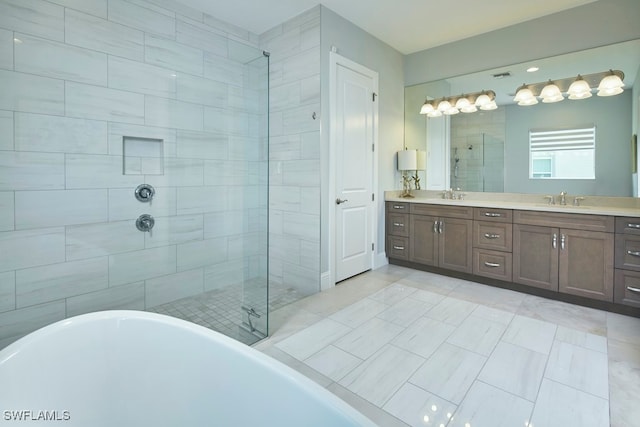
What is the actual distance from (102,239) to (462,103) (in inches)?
158

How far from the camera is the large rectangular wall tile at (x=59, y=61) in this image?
2107 millimetres

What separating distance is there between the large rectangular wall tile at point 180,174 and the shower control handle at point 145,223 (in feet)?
0.89

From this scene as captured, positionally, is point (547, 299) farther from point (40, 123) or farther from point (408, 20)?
point (40, 123)

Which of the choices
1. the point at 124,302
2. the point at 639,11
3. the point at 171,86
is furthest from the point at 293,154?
the point at 639,11

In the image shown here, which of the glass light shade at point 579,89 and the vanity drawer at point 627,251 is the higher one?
the glass light shade at point 579,89

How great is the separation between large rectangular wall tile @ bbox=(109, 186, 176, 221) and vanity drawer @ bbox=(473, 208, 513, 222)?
9.94 feet

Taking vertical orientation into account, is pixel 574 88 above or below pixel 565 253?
above

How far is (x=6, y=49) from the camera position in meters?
2.03

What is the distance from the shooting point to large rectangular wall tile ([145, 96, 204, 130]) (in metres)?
2.67

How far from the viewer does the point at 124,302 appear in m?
2.40

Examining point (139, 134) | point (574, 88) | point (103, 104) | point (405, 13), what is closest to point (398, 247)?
point (574, 88)

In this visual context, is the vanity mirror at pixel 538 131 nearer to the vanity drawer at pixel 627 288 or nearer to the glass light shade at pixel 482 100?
the glass light shade at pixel 482 100

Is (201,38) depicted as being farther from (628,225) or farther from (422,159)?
(628,225)

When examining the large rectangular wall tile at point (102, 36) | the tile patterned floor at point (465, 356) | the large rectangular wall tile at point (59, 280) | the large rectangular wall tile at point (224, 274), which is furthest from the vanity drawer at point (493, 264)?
the large rectangular wall tile at point (102, 36)
